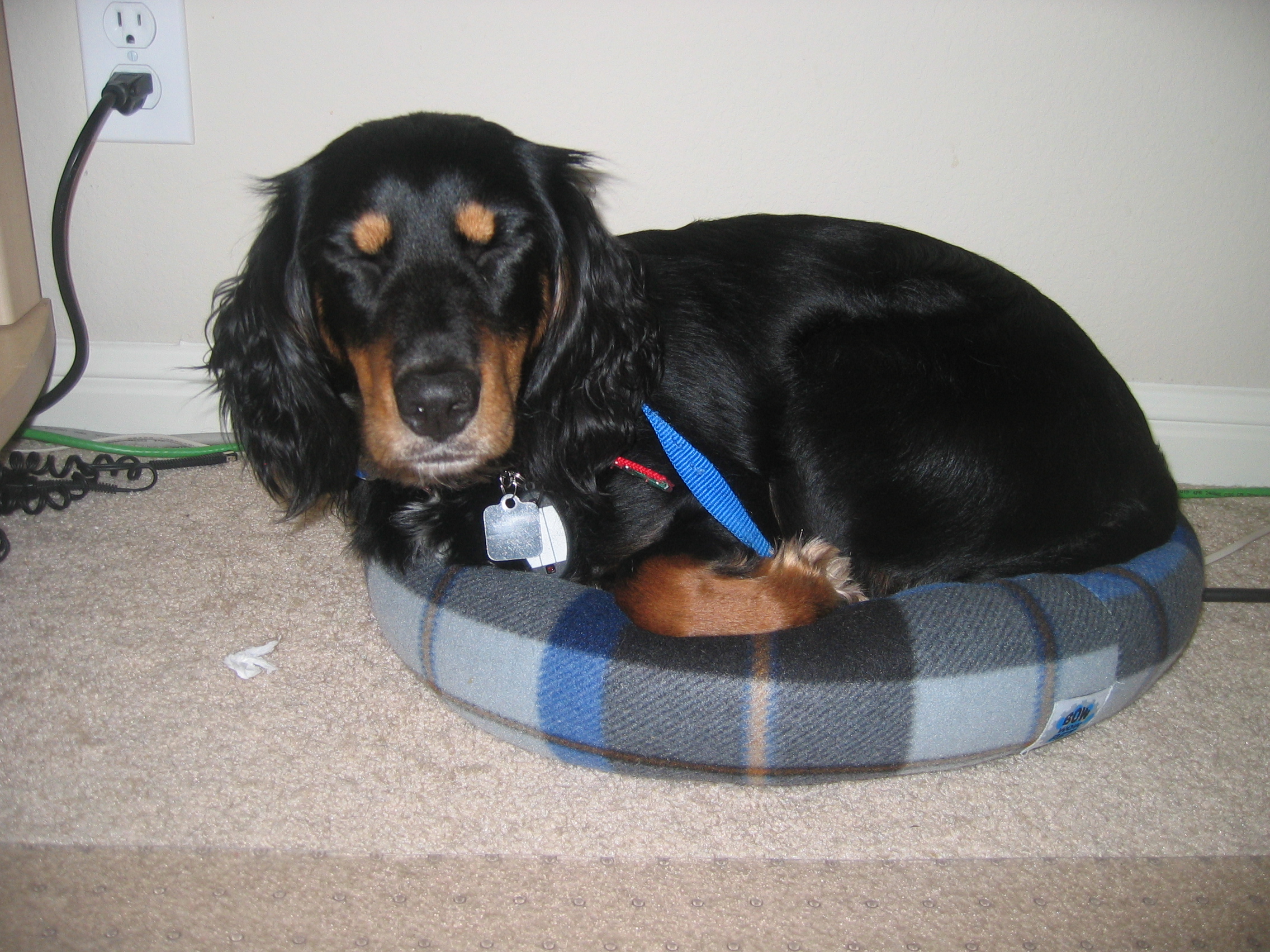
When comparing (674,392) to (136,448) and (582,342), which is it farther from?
(136,448)

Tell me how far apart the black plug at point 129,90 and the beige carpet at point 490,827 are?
1.23 m

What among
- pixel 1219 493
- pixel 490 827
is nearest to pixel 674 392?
pixel 490 827

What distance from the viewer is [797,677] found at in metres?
1.22

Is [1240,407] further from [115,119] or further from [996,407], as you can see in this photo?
[115,119]

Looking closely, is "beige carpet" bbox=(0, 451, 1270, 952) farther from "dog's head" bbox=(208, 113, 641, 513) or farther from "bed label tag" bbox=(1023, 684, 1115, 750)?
"dog's head" bbox=(208, 113, 641, 513)

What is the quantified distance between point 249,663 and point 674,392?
3.06ft

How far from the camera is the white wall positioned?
2.09m

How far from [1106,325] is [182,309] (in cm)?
260

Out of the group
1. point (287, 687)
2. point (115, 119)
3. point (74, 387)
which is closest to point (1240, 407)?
A: point (287, 687)

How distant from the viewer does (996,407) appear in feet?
5.02

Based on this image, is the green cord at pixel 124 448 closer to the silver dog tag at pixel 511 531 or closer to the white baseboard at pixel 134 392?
the white baseboard at pixel 134 392

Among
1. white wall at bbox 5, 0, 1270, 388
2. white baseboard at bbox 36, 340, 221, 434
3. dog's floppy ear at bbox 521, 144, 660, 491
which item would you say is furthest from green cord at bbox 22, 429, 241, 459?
dog's floppy ear at bbox 521, 144, 660, 491

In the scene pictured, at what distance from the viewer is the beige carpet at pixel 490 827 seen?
1090mm

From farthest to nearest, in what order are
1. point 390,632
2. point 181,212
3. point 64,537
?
point 181,212 → point 64,537 → point 390,632
